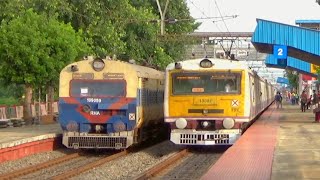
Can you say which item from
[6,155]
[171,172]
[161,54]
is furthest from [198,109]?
[161,54]

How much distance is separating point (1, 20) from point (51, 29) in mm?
6316

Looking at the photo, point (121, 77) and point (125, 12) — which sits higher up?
point (125, 12)

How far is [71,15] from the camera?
36469 mm

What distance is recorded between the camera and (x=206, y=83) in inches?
765

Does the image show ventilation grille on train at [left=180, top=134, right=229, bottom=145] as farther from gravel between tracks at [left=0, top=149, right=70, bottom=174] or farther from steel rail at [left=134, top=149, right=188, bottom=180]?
gravel between tracks at [left=0, top=149, right=70, bottom=174]

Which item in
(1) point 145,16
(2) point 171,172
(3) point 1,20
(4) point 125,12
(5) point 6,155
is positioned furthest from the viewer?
(1) point 145,16

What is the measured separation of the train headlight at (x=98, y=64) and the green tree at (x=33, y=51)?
36.0ft

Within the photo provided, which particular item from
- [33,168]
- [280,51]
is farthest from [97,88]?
[280,51]

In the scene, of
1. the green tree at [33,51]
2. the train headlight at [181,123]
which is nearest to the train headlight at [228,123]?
the train headlight at [181,123]

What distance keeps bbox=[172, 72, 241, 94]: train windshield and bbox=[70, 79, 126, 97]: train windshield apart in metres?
1.60

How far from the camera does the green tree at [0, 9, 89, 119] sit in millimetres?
29875

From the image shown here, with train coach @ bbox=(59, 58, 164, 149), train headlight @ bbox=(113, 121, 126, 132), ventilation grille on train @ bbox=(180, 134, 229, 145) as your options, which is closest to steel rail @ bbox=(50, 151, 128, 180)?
train coach @ bbox=(59, 58, 164, 149)

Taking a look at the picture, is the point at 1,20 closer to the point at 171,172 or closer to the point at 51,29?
the point at 51,29

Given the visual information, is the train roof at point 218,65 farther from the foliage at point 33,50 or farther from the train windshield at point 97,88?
the foliage at point 33,50
